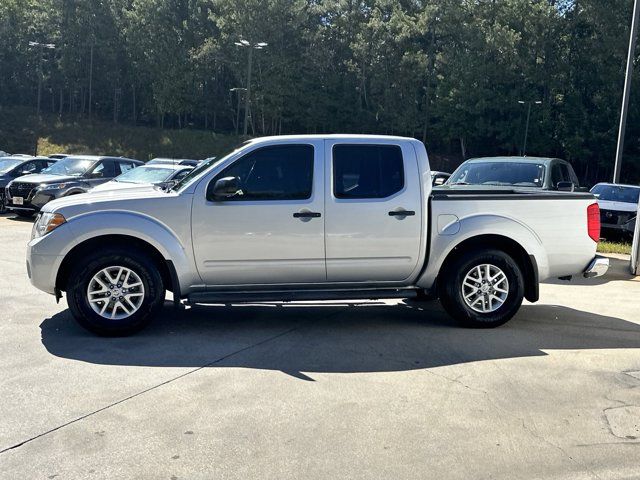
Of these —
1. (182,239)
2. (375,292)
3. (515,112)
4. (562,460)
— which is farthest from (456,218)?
(515,112)

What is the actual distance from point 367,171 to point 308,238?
93cm

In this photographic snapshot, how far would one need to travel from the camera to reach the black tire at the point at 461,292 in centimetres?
685

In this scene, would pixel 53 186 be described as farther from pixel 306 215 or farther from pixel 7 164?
pixel 306 215

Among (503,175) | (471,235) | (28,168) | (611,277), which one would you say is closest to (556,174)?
(503,175)

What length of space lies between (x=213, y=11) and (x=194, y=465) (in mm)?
68168

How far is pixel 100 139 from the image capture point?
60.8 metres

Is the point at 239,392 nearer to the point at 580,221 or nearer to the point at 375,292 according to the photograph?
the point at 375,292

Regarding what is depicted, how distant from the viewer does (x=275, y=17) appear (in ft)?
199

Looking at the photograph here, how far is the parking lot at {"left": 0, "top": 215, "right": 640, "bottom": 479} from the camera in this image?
12.9 feet

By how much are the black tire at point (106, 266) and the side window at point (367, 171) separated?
1.98 metres

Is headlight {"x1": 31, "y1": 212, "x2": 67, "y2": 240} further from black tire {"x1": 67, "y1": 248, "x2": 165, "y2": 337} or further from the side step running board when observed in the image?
the side step running board

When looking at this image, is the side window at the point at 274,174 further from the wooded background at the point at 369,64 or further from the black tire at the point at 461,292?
the wooded background at the point at 369,64

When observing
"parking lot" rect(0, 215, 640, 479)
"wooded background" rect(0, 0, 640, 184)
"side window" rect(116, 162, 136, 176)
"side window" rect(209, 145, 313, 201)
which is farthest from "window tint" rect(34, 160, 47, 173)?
"wooded background" rect(0, 0, 640, 184)

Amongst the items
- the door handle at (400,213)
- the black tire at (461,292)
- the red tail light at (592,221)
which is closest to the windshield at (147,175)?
the door handle at (400,213)
